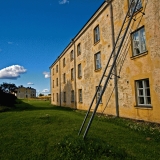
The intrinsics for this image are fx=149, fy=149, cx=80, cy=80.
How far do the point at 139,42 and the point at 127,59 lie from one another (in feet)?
4.79

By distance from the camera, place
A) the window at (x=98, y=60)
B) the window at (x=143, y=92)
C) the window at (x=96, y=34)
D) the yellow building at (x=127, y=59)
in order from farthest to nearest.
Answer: the window at (x=96, y=34)
the window at (x=98, y=60)
the window at (x=143, y=92)
the yellow building at (x=127, y=59)

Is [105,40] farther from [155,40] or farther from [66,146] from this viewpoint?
[66,146]

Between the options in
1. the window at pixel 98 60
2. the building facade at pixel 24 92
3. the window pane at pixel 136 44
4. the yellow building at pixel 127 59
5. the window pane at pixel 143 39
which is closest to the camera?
the yellow building at pixel 127 59

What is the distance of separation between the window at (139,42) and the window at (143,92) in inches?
80.4

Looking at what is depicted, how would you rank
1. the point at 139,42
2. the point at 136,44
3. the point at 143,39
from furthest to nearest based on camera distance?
the point at 136,44
the point at 139,42
the point at 143,39

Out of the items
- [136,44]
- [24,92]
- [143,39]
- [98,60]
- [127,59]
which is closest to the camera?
[143,39]

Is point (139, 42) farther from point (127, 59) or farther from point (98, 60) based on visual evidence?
point (98, 60)

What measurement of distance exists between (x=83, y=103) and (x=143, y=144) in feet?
42.0

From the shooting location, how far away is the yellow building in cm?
902

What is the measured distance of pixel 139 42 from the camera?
10211 millimetres

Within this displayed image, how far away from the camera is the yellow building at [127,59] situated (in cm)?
902

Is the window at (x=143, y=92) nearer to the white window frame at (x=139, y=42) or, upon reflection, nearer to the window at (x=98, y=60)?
the white window frame at (x=139, y=42)

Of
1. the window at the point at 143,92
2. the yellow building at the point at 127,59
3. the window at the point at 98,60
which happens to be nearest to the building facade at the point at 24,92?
the yellow building at the point at 127,59

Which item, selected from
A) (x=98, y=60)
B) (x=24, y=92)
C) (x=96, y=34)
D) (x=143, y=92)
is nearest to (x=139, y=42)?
(x=143, y=92)
